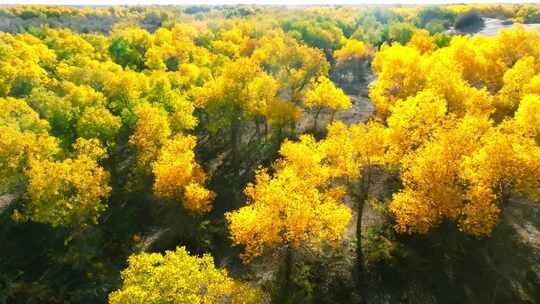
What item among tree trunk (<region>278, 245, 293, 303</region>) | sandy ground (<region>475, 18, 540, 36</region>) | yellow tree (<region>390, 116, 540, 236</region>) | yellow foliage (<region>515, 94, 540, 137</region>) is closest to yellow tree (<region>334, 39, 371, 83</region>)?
sandy ground (<region>475, 18, 540, 36</region>)

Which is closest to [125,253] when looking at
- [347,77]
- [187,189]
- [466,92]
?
[187,189]

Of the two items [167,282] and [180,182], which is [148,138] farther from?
[167,282]

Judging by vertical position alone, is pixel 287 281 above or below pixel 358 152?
below

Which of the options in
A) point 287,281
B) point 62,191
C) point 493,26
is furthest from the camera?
point 493,26

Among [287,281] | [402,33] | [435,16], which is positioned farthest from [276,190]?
[435,16]

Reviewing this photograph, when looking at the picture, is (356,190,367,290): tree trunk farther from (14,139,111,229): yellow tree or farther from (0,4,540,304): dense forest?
(14,139,111,229): yellow tree

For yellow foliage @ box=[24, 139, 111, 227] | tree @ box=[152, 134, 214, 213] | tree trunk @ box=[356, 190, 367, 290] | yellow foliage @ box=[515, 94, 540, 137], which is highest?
yellow foliage @ box=[515, 94, 540, 137]

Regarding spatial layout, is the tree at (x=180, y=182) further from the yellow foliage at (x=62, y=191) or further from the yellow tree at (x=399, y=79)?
the yellow tree at (x=399, y=79)

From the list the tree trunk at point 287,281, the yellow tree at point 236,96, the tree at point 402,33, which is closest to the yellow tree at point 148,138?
the yellow tree at point 236,96

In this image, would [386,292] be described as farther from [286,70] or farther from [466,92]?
[286,70]

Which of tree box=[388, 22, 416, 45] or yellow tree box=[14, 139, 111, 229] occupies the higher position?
yellow tree box=[14, 139, 111, 229]
